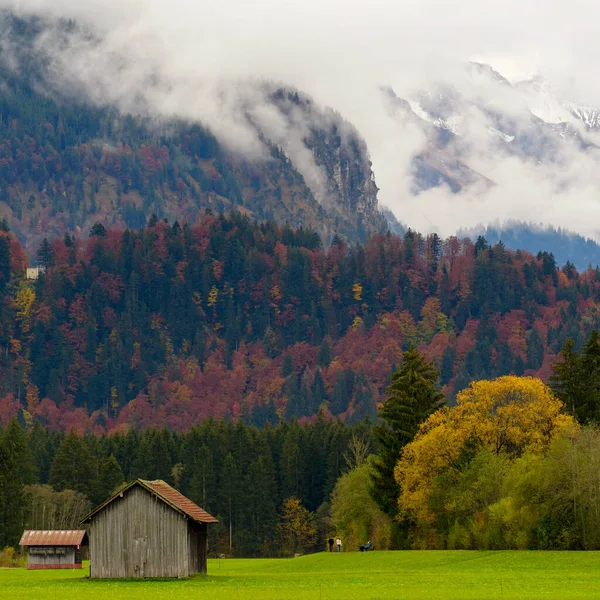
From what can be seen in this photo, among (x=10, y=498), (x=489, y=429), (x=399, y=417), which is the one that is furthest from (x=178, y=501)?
(x=10, y=498)

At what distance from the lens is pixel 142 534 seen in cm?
9506

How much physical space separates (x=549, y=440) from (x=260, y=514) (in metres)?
83.0

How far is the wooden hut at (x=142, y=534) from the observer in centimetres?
9431

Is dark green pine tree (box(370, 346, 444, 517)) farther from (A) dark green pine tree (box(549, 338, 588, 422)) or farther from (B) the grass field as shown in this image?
(B) the grass field

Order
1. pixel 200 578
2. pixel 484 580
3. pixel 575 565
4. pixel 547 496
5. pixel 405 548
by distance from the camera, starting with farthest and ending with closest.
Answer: pixel 405 548 < pixel 547 496 < pixel 200 578 < pixel 575 565 < pixel 484 580

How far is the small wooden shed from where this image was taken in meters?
126

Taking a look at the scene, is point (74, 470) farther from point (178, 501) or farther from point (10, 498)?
point (178, 501)

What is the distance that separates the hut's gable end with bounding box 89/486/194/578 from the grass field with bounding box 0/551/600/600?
192 cm

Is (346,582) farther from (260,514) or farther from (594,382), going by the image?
(260,514)

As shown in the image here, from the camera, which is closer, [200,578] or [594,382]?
[200,578]

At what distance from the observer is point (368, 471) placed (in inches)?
5413

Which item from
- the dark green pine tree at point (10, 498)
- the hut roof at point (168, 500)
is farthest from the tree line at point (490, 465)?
the dark green pine tree at point (10, 498)

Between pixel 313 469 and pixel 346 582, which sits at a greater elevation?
pixel 313 469

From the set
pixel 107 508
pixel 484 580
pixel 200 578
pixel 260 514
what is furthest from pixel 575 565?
pixel 260 514
